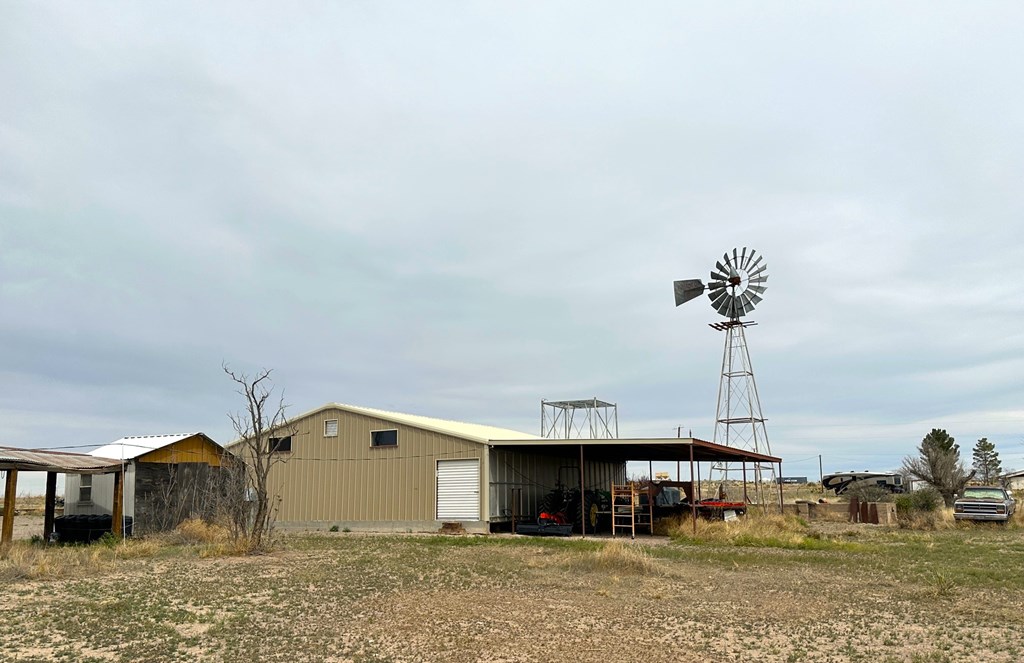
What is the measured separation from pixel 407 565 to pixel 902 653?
951cm

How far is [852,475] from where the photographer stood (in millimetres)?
55969

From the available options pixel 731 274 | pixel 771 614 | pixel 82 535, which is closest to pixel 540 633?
pixel 771 614

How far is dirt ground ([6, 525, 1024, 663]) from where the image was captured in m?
8.70

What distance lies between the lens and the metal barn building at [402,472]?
25.7 meters

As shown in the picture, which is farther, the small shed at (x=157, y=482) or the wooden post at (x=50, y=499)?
the small shed at (x=157, y=482)

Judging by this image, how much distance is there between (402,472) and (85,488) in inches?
376

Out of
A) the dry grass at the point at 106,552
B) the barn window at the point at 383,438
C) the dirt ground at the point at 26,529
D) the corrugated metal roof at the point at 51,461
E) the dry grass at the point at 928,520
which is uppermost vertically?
the barn window at the point at 383,438

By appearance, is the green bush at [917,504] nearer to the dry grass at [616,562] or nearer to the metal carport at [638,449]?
the metal carport at [638,449]

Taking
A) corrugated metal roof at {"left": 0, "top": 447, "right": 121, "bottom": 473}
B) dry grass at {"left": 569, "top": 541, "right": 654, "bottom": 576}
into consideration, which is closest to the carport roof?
dry grass at {"left": 569, "top": 541, "right": 654, "bottom": 576}

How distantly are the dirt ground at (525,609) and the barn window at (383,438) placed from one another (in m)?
10.0

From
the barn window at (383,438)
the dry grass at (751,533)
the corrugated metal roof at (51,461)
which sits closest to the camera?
the corrugated metal roof at (51,461)

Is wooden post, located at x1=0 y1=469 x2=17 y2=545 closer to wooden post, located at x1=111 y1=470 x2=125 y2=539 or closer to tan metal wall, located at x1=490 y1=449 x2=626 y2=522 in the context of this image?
wooden post, located at x1=111 y1=470 x2=125 y2=539

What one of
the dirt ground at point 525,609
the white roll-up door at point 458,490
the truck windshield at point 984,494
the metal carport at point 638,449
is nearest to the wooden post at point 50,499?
the dirt ground at point 525,609

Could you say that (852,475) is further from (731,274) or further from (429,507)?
(429,507)
